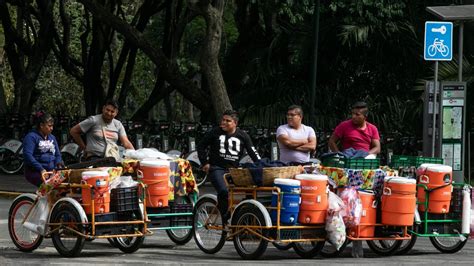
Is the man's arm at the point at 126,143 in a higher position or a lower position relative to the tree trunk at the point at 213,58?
lower

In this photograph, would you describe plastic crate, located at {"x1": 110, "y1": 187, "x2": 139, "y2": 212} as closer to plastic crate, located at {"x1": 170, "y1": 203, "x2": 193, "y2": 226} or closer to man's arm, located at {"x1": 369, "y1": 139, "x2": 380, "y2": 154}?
plastic crate, located at {"x1": 170, "y1": 203, "x2": 193, "y2": 226}

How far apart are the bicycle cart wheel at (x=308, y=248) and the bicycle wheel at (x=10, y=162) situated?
565 inches

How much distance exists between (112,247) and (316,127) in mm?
12573

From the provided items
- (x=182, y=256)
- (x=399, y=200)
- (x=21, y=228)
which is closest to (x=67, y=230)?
(x=21, y=228)

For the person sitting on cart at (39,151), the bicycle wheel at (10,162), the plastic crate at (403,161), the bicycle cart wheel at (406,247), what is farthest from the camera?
the bicycle wheel at (10,162)

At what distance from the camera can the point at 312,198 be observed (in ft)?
43.9

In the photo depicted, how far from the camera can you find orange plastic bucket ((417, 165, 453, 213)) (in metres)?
14.1

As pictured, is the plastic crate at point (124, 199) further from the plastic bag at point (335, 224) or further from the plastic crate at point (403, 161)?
the plastic crate at point (403, 161)

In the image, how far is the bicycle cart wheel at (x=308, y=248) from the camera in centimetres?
1369

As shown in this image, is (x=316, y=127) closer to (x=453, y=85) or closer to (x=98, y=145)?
(x=453, y=85)

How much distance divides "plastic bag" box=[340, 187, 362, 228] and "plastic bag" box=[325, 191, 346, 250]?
60 millimetres

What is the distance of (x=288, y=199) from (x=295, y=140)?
140 centimetres

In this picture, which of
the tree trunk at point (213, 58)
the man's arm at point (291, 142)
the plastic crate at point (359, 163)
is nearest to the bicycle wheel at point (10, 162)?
the tree trunk at point (213, 58)

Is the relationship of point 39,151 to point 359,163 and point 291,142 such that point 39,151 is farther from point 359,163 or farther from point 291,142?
point 359,163
